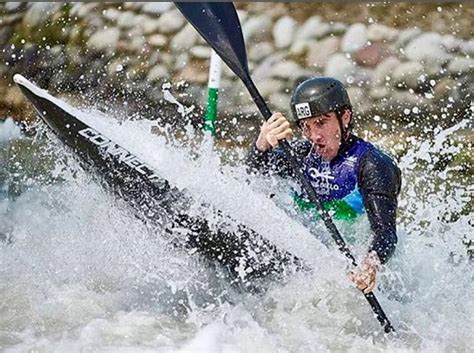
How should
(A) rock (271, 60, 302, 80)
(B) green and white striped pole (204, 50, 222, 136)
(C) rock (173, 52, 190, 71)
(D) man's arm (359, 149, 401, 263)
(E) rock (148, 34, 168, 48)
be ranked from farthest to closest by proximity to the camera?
(E) rock (148, 34, 168, 48), (C) rock (173, 52, 190, 71), (A) rock (271, 60, 302, 80), (B) green and white striped pole (204, 50, 222, 136), (D) man's arm (359, 149, 401, 263)

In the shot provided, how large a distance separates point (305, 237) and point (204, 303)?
0.45 meters

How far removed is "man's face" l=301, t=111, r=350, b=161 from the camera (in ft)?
10.4

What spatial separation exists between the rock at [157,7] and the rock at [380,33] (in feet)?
4.79

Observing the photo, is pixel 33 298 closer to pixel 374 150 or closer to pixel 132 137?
pixel 132 137

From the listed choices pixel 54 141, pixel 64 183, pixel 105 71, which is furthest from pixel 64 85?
pixel 54 141

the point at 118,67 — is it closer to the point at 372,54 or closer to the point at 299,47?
the point at 299,47

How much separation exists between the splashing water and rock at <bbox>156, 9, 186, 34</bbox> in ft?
9.79

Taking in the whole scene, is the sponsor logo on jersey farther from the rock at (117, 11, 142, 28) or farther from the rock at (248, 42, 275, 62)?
the rock at (117, 11, 142, 28)

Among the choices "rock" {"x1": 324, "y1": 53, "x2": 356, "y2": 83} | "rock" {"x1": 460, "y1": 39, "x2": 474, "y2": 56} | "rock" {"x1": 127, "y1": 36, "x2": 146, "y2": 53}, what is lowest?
"rock" {"x1": 460, "y1": 39, "x2": 474, "y2": 56}

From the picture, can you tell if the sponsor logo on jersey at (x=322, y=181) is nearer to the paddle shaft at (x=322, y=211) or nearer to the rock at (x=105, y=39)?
the paddle shaft at (x=322, y=211)

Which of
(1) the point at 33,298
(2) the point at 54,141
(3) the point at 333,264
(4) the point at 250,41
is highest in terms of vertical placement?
(2) the point at 54,141

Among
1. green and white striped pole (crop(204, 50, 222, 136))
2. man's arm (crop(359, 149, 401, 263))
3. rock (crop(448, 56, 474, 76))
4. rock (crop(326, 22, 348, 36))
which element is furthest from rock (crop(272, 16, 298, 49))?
man's arm (crop(359, 149, 401, 263))

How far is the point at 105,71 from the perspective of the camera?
22.4 feet

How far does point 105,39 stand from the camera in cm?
688
